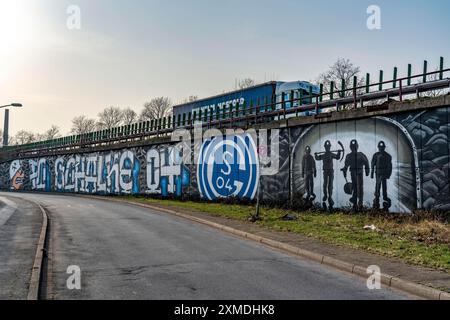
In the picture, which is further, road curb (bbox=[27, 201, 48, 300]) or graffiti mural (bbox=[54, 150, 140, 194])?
graffiti mural (bbox=[54, 150, 140, 194])

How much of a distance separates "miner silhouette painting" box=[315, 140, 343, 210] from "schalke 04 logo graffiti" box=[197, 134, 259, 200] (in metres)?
5.06

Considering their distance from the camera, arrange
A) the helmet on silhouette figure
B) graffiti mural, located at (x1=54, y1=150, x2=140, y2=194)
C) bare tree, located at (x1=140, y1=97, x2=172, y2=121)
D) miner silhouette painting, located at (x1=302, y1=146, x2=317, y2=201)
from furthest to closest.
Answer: bare tree, located at (x1=140, y1=97, x2=172, y2=121)
graffiti mural, located at (x1=54, y1=150, x2=140, y2=194)
miner silhouette painting, located at (x1=302, y1=146, x2=317, y2=201)
the helmet on silhouette figure

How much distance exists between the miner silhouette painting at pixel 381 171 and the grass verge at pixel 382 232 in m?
0.68

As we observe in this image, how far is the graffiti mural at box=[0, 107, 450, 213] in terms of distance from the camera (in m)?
15.2

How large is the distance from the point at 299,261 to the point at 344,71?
42444mm

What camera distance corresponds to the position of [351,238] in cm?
1282

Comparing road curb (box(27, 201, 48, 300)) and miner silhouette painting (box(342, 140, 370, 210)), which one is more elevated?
miner silhouette painting (box(342, 140, 370, 210))

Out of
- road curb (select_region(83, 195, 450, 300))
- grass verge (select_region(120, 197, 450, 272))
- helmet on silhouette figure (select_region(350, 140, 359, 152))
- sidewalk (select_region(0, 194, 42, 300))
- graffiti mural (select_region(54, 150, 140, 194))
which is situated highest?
helmet on silhouette figure (select_region(350, 140, 359, 152))

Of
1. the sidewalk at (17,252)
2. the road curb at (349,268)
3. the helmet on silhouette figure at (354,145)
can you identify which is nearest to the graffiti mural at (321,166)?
the helmet on silhouette figure at (354,145)

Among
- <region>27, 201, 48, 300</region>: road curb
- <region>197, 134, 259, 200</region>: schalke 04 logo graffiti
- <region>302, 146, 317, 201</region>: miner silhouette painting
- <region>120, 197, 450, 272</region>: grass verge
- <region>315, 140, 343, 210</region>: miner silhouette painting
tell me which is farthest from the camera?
<region>197, 134, 259, 200</region>: schalke 04 logo graffiti

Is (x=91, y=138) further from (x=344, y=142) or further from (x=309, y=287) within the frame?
(x=309, y=287)

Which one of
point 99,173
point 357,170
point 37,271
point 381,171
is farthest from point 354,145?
point 99,173

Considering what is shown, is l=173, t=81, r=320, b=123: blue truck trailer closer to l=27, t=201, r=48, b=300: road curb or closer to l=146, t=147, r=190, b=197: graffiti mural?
l=146, t=147, r=190, b=197: graffiti mural

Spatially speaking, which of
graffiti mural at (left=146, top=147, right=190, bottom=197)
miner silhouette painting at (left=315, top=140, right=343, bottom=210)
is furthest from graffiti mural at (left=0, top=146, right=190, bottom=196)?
miner silhouette painting at (left=315, top=140, right=343, bottom=210)
